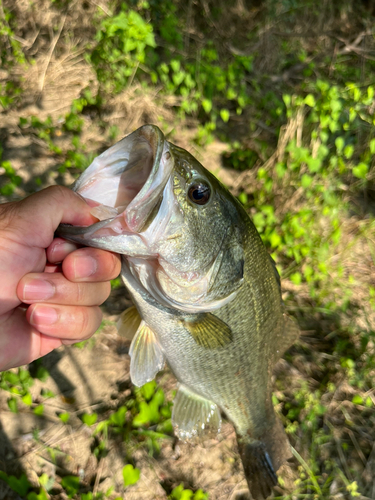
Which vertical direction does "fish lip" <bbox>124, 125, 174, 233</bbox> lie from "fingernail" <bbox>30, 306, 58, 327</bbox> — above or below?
above

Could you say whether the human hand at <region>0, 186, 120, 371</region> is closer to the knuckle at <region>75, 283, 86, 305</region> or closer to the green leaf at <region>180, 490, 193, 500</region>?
the knuckle at <region>75, 283, 86, 305</region>

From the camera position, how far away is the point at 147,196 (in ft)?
3.51

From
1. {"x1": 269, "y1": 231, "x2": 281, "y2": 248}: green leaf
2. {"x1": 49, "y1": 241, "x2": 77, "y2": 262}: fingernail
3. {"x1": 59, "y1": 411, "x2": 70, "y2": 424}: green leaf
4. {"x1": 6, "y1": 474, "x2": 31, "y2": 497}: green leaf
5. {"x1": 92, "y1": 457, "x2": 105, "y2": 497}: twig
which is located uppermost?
{"x1": 49, "y1": 241, "x2": 77, "y2": 262}: fingernail

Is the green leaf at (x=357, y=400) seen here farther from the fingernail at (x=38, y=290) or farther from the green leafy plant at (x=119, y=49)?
the green leafy plant at (x=119, y=49)

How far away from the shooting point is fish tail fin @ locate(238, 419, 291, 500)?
1.94m

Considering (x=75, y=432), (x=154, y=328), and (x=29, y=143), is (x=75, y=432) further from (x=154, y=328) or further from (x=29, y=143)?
(x=29, y=143)

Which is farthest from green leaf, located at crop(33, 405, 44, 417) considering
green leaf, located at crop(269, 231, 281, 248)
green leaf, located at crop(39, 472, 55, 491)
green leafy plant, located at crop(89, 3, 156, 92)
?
green leafy plant, located at crop(89, 3, 156, 92)

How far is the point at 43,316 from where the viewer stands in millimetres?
1257

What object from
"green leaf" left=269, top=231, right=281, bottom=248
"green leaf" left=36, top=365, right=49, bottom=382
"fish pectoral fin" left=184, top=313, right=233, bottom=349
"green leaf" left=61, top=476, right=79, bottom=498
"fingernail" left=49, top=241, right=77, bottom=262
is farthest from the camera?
"green leaf" left=269, top=231, right=281, bottom=248

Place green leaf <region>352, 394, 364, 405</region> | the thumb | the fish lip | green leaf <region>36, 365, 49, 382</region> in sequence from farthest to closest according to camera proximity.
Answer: green leaf <region>352, 394, 364, 405</region> → green leaf <region>36, 365, 49, 382</region> → the thumb → the fish lip

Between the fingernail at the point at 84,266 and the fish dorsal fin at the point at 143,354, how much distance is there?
0.51m

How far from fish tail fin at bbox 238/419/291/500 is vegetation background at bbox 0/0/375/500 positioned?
43 centimetres

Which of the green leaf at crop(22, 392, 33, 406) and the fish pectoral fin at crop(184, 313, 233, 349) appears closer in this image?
the fish pectoral fin at crop(184, 313, 233, 349)

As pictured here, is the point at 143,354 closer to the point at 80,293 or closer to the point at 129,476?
the point at 80,293
